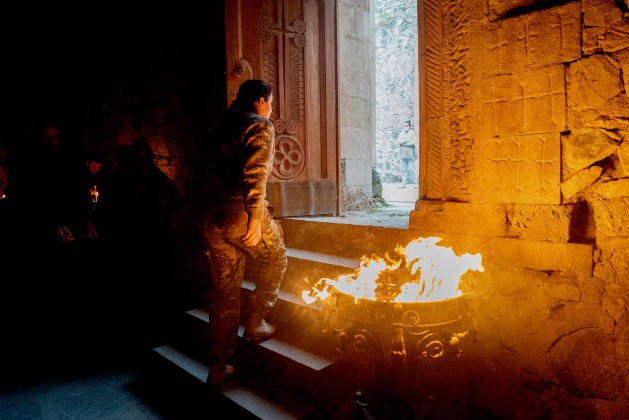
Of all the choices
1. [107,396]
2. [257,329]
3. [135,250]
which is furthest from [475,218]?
[135,250]

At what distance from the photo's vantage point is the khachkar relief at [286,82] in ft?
16.5

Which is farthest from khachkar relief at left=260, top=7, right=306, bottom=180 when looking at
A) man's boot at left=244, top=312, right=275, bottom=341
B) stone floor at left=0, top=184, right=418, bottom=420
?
man's boot at left=244, top=312, right=275, bottom=341

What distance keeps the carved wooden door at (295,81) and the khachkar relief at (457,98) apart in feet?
7.41

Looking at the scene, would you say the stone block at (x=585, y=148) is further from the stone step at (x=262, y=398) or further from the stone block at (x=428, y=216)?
the stone step at (x=262, y=398)

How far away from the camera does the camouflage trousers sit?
3139mm

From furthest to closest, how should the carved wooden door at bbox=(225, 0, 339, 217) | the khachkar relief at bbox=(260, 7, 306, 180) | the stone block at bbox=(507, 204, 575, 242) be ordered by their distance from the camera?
the khachkar relief at bbox=(260, 7, 306, 180), the carved wooden door at bbox=(225, 0, 339, 217), the stone block at bbox=(507, 204, 575, 242)

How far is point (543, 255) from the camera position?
2637mm

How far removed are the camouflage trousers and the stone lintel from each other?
64.5 inches

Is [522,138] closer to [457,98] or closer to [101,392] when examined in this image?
[457,98]

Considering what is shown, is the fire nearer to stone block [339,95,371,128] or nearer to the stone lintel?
the stone lintel

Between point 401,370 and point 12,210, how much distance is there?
205 inches

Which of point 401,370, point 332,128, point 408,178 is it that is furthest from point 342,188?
point 408,178

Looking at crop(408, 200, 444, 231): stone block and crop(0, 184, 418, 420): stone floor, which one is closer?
crop(408, 200, 444, 231): stone block

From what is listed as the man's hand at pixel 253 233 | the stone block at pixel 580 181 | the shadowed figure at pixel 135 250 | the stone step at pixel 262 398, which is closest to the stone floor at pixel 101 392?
the stone step at pixel 262 398
